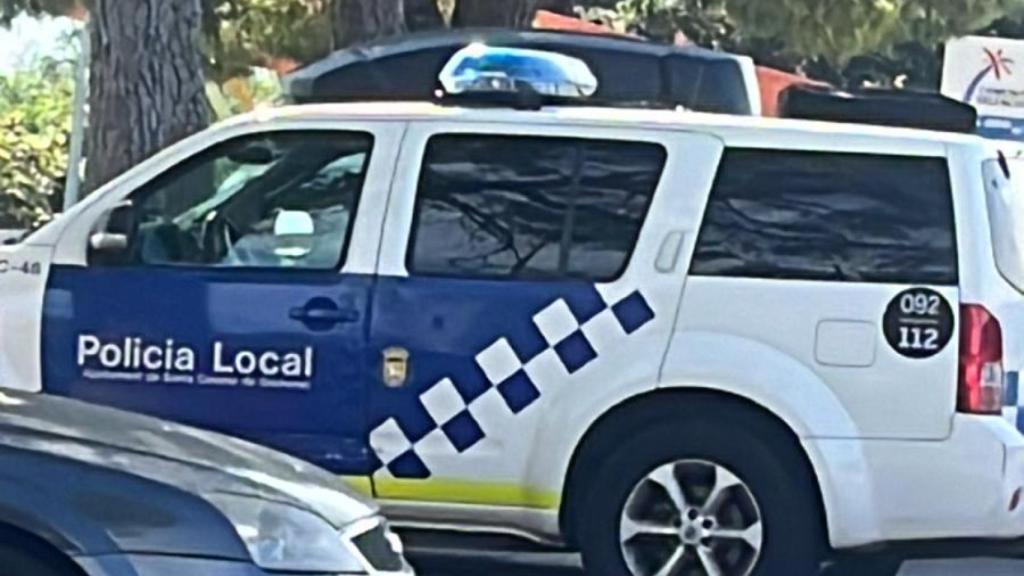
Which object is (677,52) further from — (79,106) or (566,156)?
(79,106)

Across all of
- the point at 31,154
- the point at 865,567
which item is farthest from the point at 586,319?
the point at 31,154

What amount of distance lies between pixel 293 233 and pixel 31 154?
16.8 meters

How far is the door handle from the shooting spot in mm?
7676

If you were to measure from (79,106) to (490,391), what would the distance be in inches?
403

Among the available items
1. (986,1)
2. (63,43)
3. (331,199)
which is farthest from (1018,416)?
(63,43)

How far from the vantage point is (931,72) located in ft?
126

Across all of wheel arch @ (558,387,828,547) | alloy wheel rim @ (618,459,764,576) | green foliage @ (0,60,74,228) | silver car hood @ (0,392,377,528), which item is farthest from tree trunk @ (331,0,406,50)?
silver car hood @ (0,392,377,528)

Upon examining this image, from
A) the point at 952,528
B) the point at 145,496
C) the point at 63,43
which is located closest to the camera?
the point at 145,496

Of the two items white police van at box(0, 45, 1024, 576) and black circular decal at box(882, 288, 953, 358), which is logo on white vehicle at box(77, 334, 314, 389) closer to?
white police van at box(0, 45, 1024, 576)

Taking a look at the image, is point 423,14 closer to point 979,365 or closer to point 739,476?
point 739,476

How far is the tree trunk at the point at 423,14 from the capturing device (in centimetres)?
1831

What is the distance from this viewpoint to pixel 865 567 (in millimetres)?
8453

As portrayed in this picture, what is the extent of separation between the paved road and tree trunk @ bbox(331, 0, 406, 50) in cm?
692

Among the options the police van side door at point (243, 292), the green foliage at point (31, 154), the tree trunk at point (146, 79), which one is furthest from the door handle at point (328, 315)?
the green foliage at point (31, 154)
